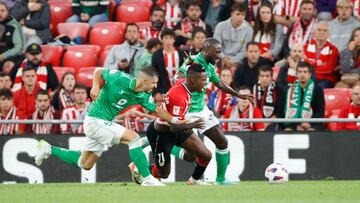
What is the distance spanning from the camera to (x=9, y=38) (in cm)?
1925

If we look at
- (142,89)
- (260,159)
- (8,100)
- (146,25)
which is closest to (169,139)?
(142,89)

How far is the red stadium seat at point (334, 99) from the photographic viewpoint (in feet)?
56.7

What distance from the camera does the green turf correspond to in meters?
11.1

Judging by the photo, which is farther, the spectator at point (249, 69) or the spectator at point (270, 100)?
the spectator at point (249, 69)

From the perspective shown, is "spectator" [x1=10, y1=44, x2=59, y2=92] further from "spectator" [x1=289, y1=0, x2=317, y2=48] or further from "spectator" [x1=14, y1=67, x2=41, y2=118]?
"spectator" [x1=289, y1=0, x2=317, y2=48]

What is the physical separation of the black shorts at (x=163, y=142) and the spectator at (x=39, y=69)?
435 cm

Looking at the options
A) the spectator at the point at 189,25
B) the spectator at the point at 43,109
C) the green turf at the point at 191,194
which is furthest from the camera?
the spectator at the point at 189,25

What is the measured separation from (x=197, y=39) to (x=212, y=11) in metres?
1.89

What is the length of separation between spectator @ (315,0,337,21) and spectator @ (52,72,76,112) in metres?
4.41

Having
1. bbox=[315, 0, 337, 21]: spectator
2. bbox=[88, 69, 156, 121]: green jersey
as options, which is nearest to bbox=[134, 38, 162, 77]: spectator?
bbox=[315, 0, 337, 21]: spectator

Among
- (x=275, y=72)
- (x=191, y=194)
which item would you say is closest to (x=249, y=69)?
(x=275, y=72)

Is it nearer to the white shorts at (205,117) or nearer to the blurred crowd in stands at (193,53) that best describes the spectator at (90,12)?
the blurred crowd in stands at (193,53)

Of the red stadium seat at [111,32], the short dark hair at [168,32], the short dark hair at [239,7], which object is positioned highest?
the short dark hair at [239,7]

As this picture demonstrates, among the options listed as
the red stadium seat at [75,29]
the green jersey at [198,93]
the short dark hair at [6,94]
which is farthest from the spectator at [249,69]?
the red stadium seat at [75,29]
